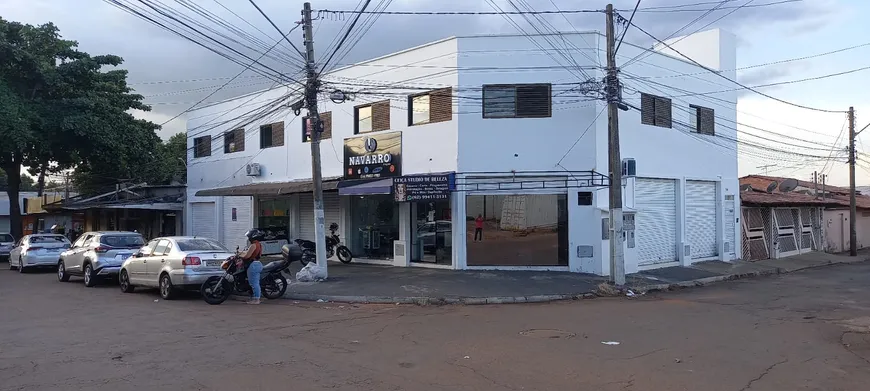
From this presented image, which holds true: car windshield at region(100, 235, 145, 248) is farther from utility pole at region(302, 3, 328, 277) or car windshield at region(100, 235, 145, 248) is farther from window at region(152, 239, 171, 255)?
utility pole at region(302, 3, 328, 277)

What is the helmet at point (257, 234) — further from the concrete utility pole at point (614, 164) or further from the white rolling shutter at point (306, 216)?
the concrete utility pole at point (614, 164)

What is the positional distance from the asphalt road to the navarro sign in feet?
27.0

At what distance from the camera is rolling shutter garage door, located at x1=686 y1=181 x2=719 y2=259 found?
74.2ft

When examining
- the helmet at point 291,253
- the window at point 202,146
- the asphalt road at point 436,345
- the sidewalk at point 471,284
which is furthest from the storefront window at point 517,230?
the window at point 202,146

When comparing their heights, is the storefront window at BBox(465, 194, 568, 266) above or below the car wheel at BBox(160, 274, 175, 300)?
above

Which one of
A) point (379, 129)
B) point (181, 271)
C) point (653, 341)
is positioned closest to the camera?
point (653, 341)

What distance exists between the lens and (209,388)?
6434mm

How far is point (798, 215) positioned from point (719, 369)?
84.6 feet

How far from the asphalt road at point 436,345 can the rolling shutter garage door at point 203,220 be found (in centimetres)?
1551

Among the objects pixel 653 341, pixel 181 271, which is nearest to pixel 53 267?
pixel 181 271

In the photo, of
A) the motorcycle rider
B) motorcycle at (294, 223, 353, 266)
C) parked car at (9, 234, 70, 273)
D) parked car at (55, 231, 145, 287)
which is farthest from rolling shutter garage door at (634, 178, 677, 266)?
parked car at (9, 234, 70, 273)

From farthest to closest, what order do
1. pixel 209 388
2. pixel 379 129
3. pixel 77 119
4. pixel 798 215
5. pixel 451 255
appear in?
pixel 798 215
pixel 77 119
pixel 379 129
pixel 451 255
pixel 209 388

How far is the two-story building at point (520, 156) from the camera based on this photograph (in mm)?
18734

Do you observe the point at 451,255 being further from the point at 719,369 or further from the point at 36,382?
the point at 36,382
